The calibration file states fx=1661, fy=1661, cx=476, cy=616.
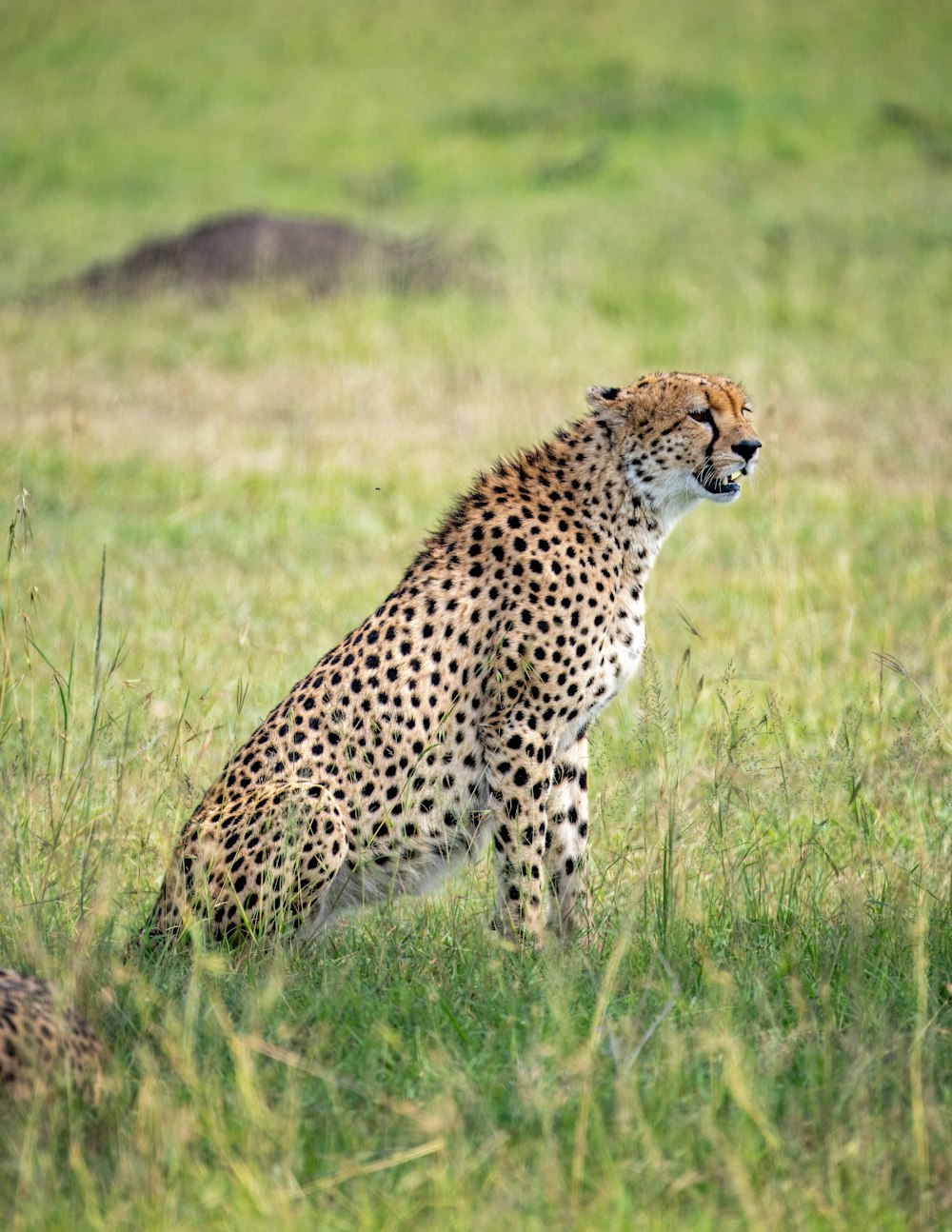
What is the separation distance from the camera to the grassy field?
103 inches

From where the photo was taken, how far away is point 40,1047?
2.77 m

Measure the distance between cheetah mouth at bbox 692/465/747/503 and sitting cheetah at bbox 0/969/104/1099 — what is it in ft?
6.56

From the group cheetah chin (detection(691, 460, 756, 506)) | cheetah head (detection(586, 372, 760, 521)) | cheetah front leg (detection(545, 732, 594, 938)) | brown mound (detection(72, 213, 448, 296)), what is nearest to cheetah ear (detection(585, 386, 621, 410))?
cheetah head (detection(586, 372, 760, 521))

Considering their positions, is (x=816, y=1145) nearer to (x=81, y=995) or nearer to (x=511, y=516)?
(x=81, y=995)

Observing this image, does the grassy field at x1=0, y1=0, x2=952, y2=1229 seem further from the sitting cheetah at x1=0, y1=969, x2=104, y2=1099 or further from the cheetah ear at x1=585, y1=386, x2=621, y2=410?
the cheetah ear at x1=585, y1=386, x2=621, y2=410

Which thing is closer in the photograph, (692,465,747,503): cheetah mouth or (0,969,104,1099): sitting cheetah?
(0,969,104,1099): sitting cheetah

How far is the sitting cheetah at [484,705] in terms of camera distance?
3545 millimetres

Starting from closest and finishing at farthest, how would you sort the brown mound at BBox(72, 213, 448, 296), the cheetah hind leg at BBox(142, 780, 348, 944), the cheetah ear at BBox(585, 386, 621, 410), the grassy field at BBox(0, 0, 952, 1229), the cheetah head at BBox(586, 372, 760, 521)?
the grassy field at BBox(0, 0, 952, 1229), the cheetah hind leg at BBox(142, 780, 348, 944), the cheetah head at BBox(586, 372, 760, 521), the cheetah ear at BBox(585, 386, 621, 410), the brown mound at BBox(72, 213, 448, 296)

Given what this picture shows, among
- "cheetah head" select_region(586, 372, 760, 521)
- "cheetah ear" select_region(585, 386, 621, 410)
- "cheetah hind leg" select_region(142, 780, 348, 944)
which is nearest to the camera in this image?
"cheetah hind leg" select_region(142, 780, 348, 944)

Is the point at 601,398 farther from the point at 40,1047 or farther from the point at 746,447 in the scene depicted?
the point at 40,1047

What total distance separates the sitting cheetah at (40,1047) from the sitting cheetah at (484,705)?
547 mm

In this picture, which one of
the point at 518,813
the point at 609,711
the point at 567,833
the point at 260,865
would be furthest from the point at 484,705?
the point at 609,711

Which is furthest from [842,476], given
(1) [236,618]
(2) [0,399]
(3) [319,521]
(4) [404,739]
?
(4) [404,739]

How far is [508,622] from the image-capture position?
3867 millimetres
